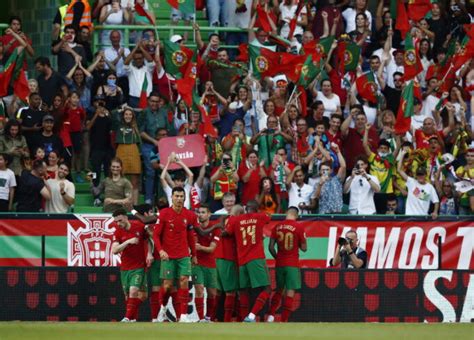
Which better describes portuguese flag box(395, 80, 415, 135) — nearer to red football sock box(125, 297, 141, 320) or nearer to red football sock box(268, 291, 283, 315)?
red football sock box(268, 291, 283, 315)

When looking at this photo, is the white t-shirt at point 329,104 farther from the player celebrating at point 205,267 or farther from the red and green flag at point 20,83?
the player celebrating at point 205,267

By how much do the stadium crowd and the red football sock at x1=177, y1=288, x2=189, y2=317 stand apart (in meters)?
2.15

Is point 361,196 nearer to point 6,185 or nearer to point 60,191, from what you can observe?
point 60,191

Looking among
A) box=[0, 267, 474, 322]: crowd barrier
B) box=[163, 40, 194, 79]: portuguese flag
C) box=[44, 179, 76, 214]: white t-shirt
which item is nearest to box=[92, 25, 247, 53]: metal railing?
box=[163, 40, 194, 79]: portuguese flag

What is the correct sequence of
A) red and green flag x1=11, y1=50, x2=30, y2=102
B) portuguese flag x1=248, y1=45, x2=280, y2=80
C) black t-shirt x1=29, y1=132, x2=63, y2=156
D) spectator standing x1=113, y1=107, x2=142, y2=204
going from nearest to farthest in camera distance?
black t-shirt x1=29, y1=132, x2=63, y2=156 → spectator standing x1=113, y1=107, x2=142, y2=204 → red and green flag x1=11, y1=50, x2=30, y2=102 → portuguese flag x1=248, y1=45, x2=280, y2=80

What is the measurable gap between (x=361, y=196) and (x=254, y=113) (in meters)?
2.72

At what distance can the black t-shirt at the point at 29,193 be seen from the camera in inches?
986

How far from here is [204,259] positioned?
2294 centimetres

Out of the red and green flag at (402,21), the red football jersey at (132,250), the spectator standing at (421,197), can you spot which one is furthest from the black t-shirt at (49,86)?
the red and green flag at (402,21)

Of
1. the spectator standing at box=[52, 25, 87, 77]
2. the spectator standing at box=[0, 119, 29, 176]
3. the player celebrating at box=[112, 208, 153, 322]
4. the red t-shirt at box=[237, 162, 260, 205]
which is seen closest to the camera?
the player celebrating at box=[112, 208, 153, 322]

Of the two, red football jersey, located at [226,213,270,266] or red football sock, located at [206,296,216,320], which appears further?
red football sock, located at [206,296,216,320]

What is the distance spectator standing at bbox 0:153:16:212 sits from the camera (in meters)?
25.0

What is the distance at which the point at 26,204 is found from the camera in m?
25.2

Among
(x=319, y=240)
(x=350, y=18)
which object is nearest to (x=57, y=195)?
(x=319, y=240)
